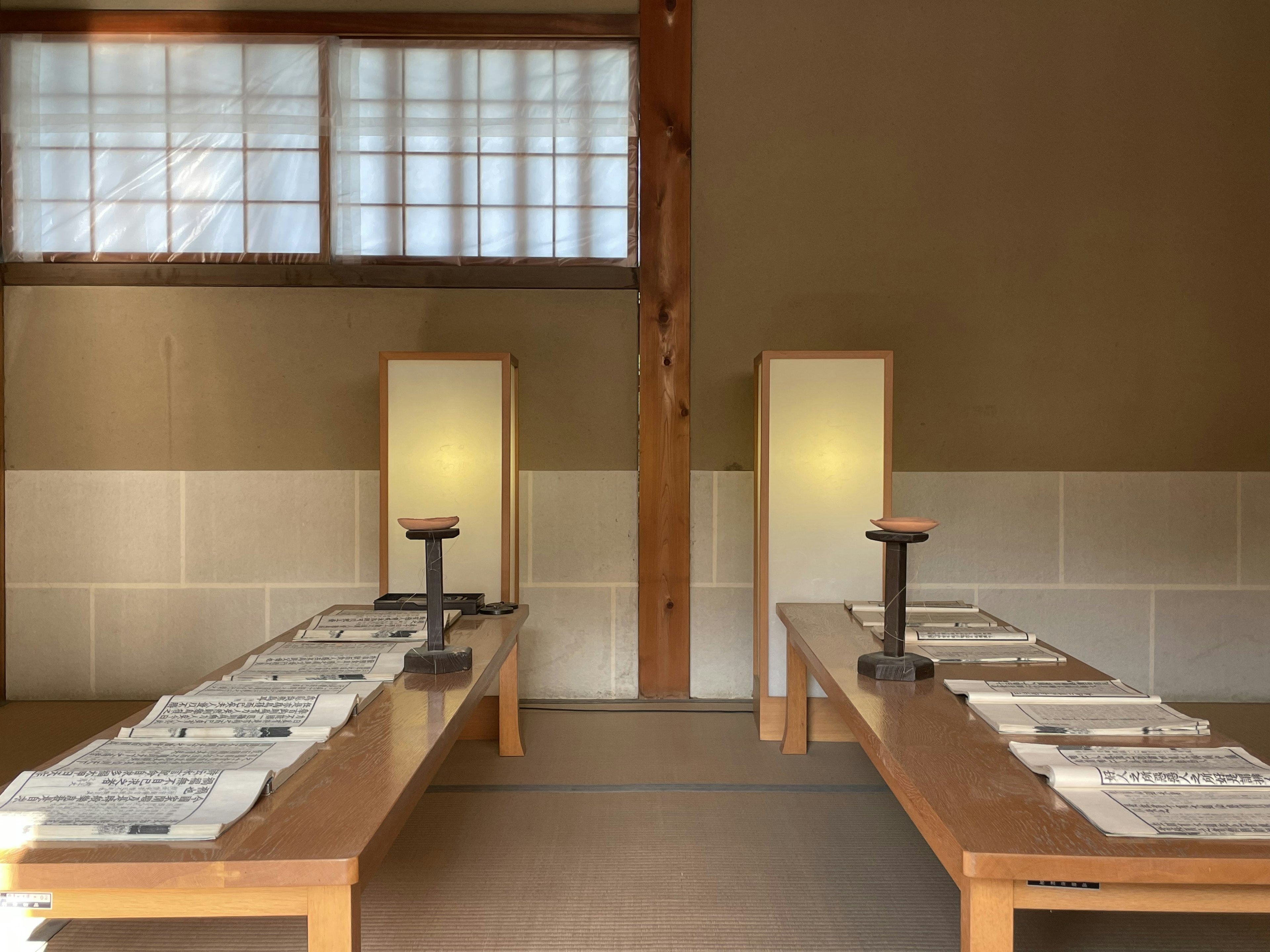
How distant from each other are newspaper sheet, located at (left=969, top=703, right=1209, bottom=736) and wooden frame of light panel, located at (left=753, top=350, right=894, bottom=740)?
5.03 feet

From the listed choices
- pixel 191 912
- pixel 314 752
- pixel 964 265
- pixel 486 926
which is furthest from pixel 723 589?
pixel 191 912

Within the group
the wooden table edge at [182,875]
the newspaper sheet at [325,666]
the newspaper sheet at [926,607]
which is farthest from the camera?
the newspaper sheet at [926,607]

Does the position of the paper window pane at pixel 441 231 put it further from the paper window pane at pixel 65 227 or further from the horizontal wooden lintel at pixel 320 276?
the paper window pane at pixel 65 227

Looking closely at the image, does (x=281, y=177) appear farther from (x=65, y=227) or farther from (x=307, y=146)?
(x=65, y=227)

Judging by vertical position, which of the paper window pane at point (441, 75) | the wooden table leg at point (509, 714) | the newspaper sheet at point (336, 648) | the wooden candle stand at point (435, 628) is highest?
the paper window pane at point (441, 75)

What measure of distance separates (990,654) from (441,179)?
3080mm

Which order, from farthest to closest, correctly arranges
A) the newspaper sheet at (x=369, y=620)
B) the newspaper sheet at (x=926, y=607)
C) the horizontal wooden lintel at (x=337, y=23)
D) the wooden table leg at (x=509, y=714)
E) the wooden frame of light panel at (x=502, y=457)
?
the horizontal wooden lintel at (x=337, y=23) → the wooden frame of light panel at (x=502, y=457) → the wooden table leg at (x=509, y=714) → the newspaper sheet at (x=926, y=607) → the newspaper sheet at (x=369, y=620)

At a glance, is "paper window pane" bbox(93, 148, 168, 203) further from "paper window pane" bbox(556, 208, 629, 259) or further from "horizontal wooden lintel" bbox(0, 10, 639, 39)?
"paper window pane" bbox(556, 208, 629, 259)

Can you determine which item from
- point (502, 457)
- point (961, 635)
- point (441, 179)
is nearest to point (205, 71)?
point (441, 179)

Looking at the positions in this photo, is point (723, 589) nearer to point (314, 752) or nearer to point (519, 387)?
point (519, 387)

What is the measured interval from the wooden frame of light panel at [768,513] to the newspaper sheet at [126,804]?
226 cm

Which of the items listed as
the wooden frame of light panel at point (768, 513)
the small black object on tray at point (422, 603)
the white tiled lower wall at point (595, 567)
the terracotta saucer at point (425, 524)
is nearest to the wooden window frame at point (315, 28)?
the white tiled lower wall at point (595, 567)

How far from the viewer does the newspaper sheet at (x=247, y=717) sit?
152 cm

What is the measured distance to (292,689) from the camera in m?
1.77
